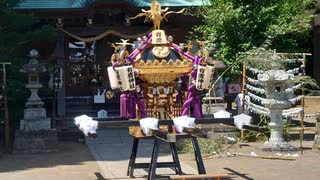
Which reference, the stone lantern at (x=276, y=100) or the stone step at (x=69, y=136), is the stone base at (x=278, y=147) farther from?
the stone step at (x=69, y=136)

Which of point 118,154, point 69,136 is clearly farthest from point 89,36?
point 118,154

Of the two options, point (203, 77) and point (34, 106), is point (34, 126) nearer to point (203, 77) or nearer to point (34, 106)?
point (34, 106)

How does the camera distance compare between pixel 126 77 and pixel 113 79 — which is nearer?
pixel 126 77

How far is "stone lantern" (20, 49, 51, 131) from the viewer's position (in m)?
14.6

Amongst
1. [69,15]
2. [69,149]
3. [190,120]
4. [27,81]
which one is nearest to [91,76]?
[69,15]

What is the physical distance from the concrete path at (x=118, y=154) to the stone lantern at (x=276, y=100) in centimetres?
253

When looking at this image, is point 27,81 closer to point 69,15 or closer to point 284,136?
point 69,15

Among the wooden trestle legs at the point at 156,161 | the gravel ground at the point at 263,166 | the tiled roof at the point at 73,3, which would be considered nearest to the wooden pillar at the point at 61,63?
the tiled roof at the point at 73,3

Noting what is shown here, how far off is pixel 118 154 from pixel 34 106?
3062mm

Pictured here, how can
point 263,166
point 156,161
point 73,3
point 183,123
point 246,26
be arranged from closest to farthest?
point 183,123, point 156,161, point 263,166, point 246,26, point 73,3

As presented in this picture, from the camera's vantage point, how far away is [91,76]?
20672mm

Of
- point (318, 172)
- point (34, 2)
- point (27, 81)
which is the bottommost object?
point (318, 172)

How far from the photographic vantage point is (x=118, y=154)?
13.5 metres

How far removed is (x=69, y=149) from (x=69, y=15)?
562 centimetres
